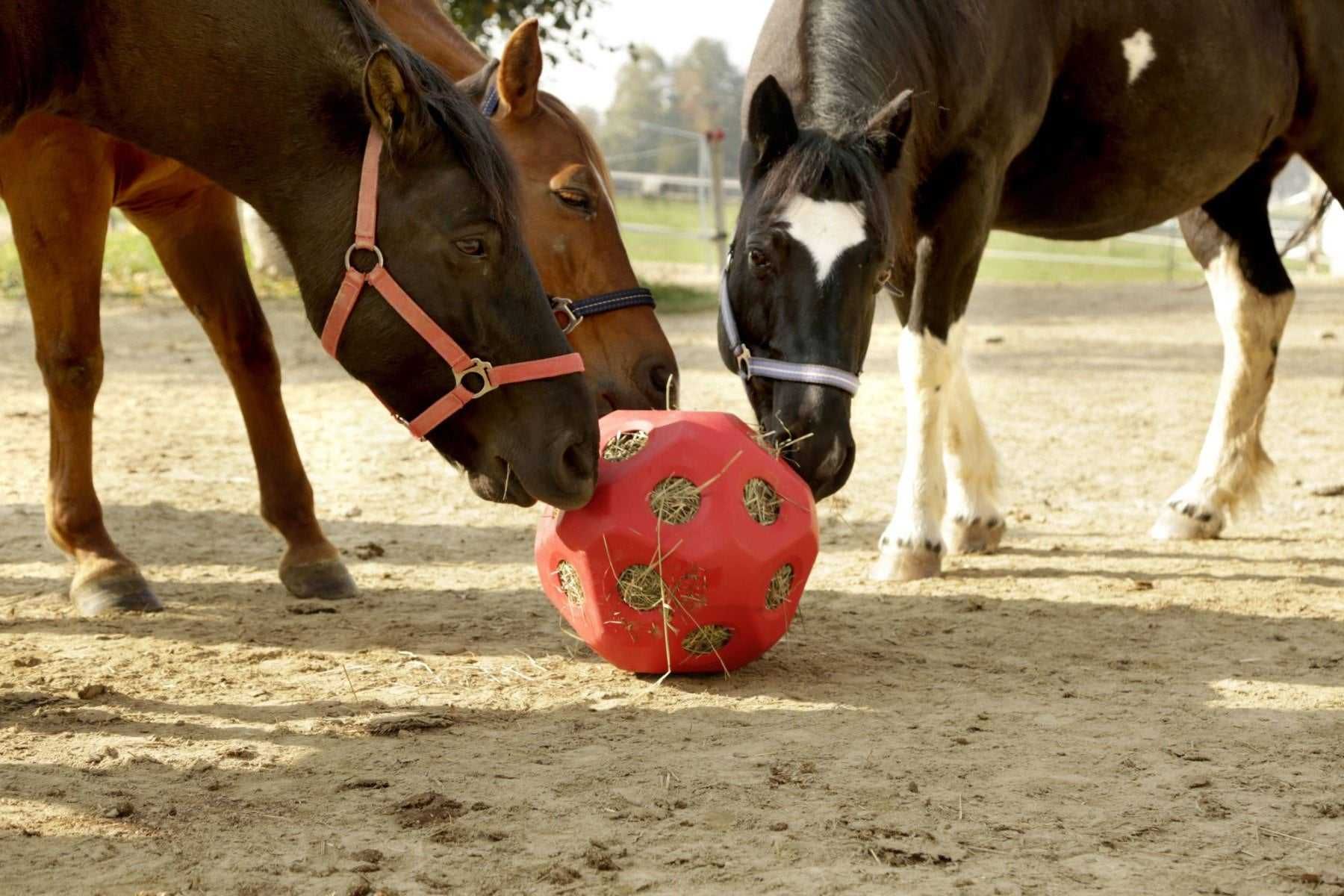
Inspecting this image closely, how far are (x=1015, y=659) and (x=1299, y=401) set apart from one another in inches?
211

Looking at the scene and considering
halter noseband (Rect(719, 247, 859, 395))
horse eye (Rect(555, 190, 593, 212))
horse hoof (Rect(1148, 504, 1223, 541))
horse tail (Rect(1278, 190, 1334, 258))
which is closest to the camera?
halter noseband (Rect(719, 247, 859, 395))

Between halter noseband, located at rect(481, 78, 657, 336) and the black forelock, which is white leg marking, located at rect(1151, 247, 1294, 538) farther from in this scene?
halter noseband, located at rect(481, 78, 657, 336)

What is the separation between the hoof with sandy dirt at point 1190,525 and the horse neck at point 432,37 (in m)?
3.11

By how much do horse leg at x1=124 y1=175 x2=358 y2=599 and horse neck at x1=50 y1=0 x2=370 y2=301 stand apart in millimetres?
1560

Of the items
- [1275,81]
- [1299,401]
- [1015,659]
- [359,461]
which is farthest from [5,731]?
[1299,401]

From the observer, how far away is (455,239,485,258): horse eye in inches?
117

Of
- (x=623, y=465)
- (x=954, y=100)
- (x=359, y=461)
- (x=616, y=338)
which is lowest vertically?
(x=359, y=461)

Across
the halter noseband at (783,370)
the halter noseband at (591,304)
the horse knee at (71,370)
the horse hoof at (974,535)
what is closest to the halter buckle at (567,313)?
the halter noseband at (591,304)

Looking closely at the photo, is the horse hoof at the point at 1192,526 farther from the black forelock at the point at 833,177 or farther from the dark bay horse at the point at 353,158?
the dark bay horse at the point at 353,158

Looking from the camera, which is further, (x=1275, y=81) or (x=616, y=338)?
(x=1275, y=81)

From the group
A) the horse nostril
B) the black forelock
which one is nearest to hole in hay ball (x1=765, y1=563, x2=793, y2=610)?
the horse nostril

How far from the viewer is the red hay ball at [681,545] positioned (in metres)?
3.36

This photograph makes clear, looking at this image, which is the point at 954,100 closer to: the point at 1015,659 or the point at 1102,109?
the point at 1102,109

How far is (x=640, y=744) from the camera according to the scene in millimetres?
3143
